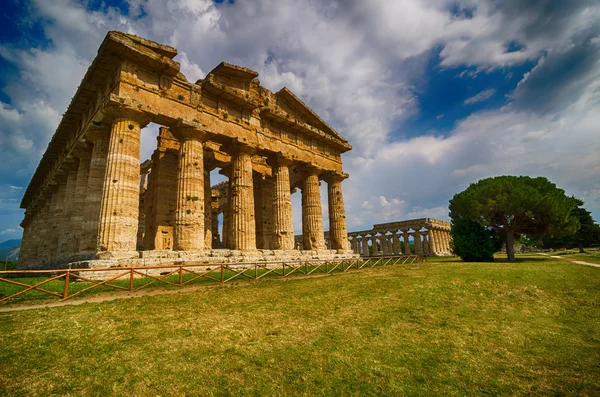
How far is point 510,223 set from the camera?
29094 millimetres

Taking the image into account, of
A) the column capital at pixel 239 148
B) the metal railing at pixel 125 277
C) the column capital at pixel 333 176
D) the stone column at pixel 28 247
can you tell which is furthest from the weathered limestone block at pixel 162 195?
the stone column at pixel 28 247

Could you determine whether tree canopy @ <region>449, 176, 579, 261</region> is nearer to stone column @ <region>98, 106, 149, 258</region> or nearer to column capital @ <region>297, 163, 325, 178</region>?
column capital @ <region>297, 163, 325, 178</region>

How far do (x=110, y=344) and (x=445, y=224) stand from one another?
57.1 meters

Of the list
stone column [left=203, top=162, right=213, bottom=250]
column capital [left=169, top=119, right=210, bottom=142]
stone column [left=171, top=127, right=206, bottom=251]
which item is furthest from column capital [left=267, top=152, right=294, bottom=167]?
stone column [left=171, top=127, right=206, bottom=251]

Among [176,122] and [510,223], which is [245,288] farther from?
[510,223]

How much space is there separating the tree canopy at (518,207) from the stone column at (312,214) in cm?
1668

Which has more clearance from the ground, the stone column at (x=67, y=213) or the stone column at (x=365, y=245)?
the stone column at (x=67, y=213)

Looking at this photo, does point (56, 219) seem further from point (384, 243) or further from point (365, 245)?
point (365, 245)

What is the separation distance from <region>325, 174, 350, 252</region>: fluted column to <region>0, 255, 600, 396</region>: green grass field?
15437 millimetres

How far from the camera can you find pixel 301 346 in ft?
18.7

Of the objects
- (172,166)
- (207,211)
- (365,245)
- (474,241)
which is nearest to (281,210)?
(207,211)

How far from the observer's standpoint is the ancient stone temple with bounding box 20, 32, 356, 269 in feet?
46.5

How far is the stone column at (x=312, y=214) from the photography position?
23125 millimetres

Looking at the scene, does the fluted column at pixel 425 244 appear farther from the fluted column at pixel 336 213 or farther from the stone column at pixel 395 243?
the fluted column at pixel 336 213
